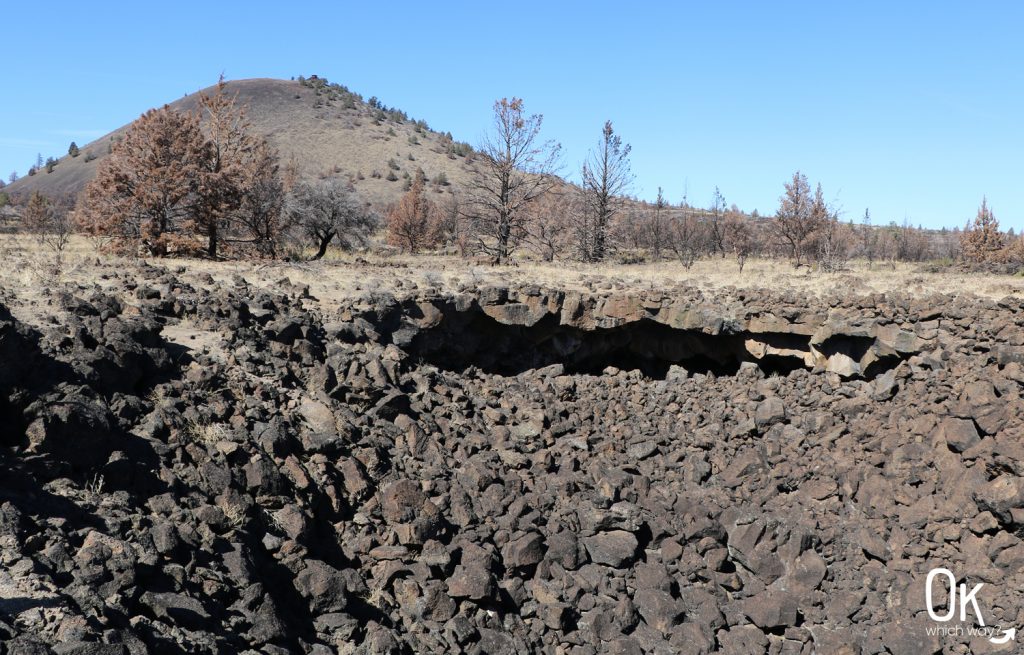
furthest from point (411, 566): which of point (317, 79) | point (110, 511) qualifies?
point (317, 79)

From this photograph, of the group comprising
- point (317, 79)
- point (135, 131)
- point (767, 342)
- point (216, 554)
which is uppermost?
point (317, 79)

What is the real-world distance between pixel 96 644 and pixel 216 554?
2545 millimetres

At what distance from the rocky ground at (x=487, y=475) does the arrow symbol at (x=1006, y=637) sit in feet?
0.25

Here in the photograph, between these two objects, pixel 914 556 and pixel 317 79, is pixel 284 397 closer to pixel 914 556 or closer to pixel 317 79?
pixel 914 556

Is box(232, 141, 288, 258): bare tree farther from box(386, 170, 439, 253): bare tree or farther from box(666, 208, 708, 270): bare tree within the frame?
box(666, 208, 708, 270): bare tree

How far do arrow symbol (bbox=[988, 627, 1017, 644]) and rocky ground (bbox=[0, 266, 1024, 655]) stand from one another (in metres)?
0.08

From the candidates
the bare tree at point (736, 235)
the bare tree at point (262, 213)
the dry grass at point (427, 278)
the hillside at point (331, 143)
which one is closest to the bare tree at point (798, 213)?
the bare tree at point (736, 235)

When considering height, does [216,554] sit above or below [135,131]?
below

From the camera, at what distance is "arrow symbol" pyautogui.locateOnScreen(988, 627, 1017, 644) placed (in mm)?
9391

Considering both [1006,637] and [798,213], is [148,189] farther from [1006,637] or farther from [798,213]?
[798,213]

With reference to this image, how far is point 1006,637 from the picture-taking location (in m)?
9.42

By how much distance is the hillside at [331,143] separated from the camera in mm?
60188

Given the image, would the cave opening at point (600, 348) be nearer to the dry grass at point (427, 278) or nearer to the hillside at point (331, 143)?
the dry grass at point (427, 278)

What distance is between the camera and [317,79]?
8281 centimetres
